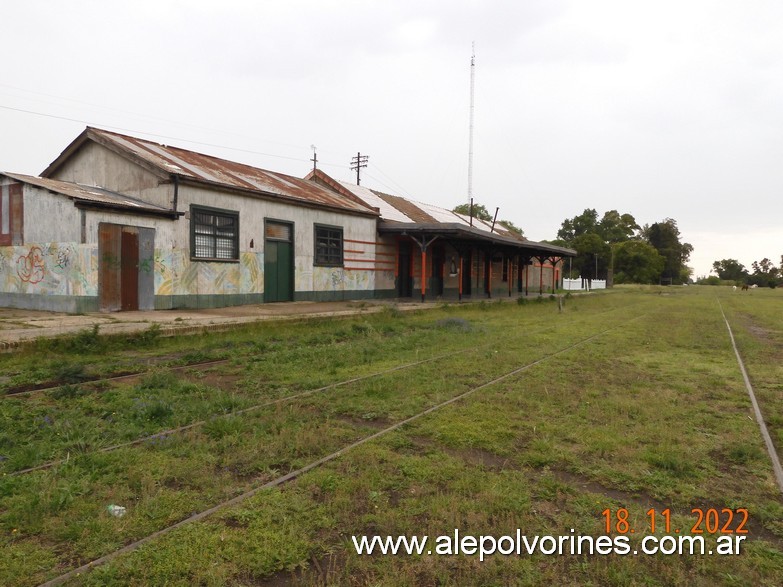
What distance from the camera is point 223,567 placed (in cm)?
265

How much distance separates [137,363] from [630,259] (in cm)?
8854

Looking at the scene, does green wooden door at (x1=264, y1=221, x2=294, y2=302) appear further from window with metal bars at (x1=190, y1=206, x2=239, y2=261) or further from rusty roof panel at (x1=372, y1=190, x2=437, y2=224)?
rusty roof panel at (x1=372, y1=190, x2=437, y2=224)

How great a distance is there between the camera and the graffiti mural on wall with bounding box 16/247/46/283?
46.2ft

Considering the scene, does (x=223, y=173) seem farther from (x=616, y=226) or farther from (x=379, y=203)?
(x=616, y=226)

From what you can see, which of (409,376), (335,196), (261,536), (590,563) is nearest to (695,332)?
(409,376)

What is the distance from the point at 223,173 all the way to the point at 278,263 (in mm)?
3811

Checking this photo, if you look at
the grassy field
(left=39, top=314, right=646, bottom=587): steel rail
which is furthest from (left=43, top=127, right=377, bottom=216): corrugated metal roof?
(left=39, top=314, right=646, bottom=587): steel rail

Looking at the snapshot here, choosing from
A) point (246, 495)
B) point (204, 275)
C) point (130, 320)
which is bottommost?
point (246, 495)

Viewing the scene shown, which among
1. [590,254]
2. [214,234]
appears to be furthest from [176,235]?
[590,254]

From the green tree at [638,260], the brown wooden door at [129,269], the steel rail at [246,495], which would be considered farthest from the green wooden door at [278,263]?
the green tree at [638,260]

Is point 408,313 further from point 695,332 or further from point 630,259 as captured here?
point 630,259

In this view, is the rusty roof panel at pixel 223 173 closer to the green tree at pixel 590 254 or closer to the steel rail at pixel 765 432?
the steel rail at pixel 765 432

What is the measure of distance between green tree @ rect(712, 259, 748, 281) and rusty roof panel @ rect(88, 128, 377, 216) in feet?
515

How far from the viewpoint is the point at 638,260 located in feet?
277
